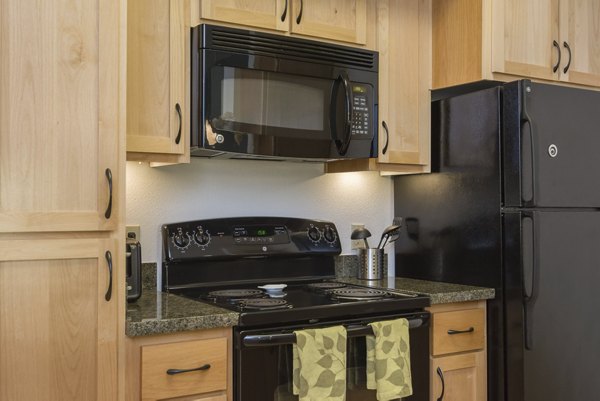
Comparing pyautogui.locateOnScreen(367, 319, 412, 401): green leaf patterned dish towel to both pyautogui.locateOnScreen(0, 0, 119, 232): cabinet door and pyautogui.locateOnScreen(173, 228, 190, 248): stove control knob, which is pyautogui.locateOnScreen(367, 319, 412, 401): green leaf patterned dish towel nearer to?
pyautogui.locateOnScreen(173, 228, 190, 248): stove control knob

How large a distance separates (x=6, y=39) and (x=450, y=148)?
69.4 inches

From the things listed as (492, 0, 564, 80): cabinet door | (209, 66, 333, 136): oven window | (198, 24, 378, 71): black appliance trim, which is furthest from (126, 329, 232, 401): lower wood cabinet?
(492, 0, 564, 80): cabinet door

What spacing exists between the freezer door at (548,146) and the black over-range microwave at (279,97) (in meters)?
0.53

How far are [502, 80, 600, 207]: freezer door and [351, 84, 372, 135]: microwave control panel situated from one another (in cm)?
52

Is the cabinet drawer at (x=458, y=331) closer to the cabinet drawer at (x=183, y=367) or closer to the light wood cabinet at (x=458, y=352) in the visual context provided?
the light wood cabinet at (x=458, y=352)

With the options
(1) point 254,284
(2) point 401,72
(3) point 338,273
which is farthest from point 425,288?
(2) point 401,72

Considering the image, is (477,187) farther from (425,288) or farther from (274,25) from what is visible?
(274,25)

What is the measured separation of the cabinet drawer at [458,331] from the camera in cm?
250

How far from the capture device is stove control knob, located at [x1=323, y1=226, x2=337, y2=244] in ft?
9.45

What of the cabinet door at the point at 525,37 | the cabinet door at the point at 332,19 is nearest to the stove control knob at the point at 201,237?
the cabinet door at the point at 332,19

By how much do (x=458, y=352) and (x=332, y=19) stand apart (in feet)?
4.42

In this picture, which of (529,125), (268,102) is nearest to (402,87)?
(529,125)

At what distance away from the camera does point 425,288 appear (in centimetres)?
266

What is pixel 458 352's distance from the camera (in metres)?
2.56
